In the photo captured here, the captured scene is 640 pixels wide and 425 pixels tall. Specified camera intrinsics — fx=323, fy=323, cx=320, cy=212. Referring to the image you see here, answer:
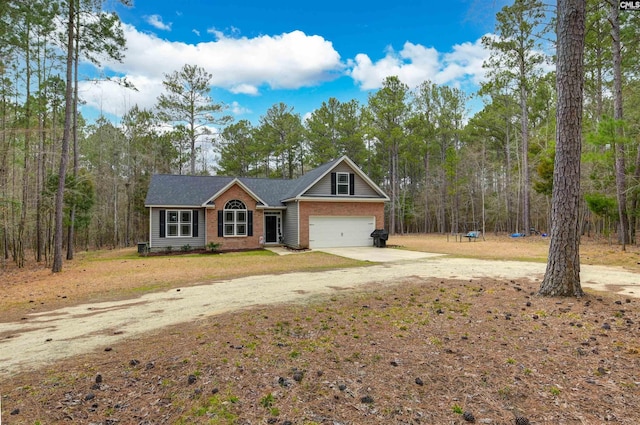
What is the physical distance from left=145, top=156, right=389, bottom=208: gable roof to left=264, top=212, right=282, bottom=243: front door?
0.87 m

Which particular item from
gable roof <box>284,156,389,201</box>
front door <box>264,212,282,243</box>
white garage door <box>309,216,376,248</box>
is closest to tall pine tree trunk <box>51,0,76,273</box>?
gable roof <box>284,156,389,201</box>

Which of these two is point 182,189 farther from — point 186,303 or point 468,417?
point 468,417

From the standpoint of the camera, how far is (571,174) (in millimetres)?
5555

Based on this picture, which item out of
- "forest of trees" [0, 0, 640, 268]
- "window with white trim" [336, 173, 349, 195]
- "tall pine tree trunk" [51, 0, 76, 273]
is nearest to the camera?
"tall pine tree trunk" [51, 0, 76, 273]

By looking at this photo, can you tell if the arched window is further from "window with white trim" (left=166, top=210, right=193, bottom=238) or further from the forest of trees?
the forest of trees

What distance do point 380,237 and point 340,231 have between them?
2.37 m

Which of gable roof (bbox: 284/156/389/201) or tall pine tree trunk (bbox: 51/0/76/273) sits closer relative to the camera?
tall pine tree trunk (bbox: 51/0/76/273)

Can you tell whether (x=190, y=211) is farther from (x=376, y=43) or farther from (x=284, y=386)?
(x=284, y=386)

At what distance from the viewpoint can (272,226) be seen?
830 inches

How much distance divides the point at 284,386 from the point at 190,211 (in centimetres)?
1706

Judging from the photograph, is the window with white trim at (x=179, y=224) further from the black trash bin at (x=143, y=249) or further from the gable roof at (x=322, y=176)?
the gable roof at (x=322, y=176)

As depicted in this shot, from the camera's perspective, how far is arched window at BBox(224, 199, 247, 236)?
1858 cm

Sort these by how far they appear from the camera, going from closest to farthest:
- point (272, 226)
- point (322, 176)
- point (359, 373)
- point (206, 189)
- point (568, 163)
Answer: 1. point (359, 373)
2. point (568, 163)
3. point (322, 176)
4. point (206, 189)
5. point (272, 226)

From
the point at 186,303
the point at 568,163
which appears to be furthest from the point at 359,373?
the point at 568,163
